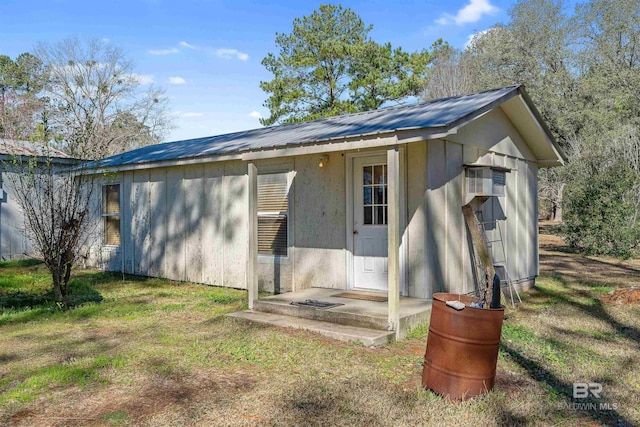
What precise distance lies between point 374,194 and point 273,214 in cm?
200

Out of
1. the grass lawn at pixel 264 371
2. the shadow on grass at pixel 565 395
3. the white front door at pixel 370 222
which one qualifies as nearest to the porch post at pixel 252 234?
the grass lawn at pixel 264 371

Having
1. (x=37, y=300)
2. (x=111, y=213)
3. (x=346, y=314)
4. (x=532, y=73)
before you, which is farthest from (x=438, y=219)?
(x=532, y=73)

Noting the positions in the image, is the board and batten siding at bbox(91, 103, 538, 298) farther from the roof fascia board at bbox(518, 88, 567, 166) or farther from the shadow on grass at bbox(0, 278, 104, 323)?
the shadow on grass at bbox(0, 278, 104, 323)

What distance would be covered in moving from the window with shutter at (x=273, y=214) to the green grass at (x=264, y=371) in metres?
1.53

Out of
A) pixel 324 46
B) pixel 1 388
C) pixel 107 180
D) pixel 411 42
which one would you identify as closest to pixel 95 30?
pixel 324 46

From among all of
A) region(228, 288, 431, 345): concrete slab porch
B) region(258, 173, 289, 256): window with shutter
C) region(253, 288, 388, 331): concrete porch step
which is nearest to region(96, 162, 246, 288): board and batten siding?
region(258, 173, 289, 256): window with shutter

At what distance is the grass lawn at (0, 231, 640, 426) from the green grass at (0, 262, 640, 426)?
0.01 m

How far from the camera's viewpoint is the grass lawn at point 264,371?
3438 mm

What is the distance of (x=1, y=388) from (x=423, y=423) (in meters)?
3.42

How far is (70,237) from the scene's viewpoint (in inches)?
274

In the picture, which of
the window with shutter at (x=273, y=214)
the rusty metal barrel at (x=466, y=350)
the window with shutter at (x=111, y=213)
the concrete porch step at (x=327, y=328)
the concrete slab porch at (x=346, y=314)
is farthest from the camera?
the window with shutter at (x=111, y=213)

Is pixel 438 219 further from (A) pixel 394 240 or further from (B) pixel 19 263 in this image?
(B) pixel 19 263

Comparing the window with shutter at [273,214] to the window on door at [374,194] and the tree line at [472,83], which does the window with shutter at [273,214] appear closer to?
the window on door at [374,194]

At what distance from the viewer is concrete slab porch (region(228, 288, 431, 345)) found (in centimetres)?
540
